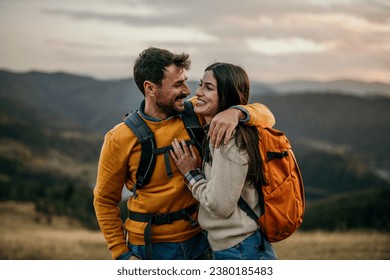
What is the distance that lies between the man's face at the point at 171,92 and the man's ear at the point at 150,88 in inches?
1.2

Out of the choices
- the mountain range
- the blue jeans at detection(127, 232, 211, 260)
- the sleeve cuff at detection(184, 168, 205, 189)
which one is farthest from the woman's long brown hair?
the mountain range

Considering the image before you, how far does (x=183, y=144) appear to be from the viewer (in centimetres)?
282

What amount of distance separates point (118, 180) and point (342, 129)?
127 metres

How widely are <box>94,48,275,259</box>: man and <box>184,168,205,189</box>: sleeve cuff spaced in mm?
133

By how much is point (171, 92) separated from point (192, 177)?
624 mm

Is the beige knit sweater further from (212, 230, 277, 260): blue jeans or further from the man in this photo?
the man

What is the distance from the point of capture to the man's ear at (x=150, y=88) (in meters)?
2.98

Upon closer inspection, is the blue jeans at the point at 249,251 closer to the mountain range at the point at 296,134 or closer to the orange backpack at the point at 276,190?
the orange backpack at the point at 276,190

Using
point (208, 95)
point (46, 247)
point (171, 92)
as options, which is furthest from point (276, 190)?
point (46, 247)

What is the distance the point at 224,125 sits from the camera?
2494mm

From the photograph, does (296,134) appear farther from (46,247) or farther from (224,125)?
(224,125)

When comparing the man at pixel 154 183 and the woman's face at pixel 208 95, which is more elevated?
the woman's face at pixel 208 95

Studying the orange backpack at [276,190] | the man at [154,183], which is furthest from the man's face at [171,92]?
the orange backpack at [276,190]
